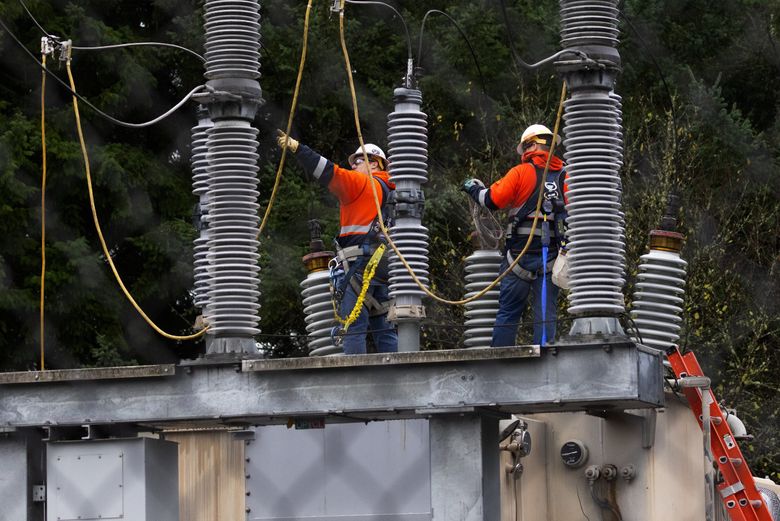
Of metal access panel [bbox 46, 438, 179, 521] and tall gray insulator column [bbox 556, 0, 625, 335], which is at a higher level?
tall gray insulator column [bbox 556, 0, 625, 335]

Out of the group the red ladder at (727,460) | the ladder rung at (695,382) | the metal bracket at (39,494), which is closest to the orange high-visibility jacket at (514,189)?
the red ladder at (727,460)

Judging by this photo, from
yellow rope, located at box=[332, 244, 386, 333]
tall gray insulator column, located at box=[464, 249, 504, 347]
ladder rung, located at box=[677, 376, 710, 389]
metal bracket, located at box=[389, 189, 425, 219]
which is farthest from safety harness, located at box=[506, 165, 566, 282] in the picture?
ladder rung, located at box=[677, 376, 710, 389]

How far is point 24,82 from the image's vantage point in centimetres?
2045

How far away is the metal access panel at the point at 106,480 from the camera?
353 inches

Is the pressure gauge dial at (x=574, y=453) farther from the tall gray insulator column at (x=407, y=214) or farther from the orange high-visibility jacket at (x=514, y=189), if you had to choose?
the orange high-visibility jacket at (x=514, y=189)

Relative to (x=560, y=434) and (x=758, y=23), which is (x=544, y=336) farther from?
(x=758, y=23)

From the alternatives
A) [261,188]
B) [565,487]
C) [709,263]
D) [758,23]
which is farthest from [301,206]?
[565,487]

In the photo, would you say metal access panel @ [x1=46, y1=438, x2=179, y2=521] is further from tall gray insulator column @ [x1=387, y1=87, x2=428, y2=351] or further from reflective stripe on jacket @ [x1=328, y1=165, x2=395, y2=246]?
reflective stripe on jacket @ [x1=328, y1=165, x2=395, y2=246]

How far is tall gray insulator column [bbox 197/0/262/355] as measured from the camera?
9039 mm

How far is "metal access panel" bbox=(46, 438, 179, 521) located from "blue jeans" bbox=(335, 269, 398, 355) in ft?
5.99

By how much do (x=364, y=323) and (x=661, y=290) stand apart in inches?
75.7

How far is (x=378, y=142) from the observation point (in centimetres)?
2116

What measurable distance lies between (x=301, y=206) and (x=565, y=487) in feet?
35.1

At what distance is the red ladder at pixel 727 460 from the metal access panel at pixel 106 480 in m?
2.98
